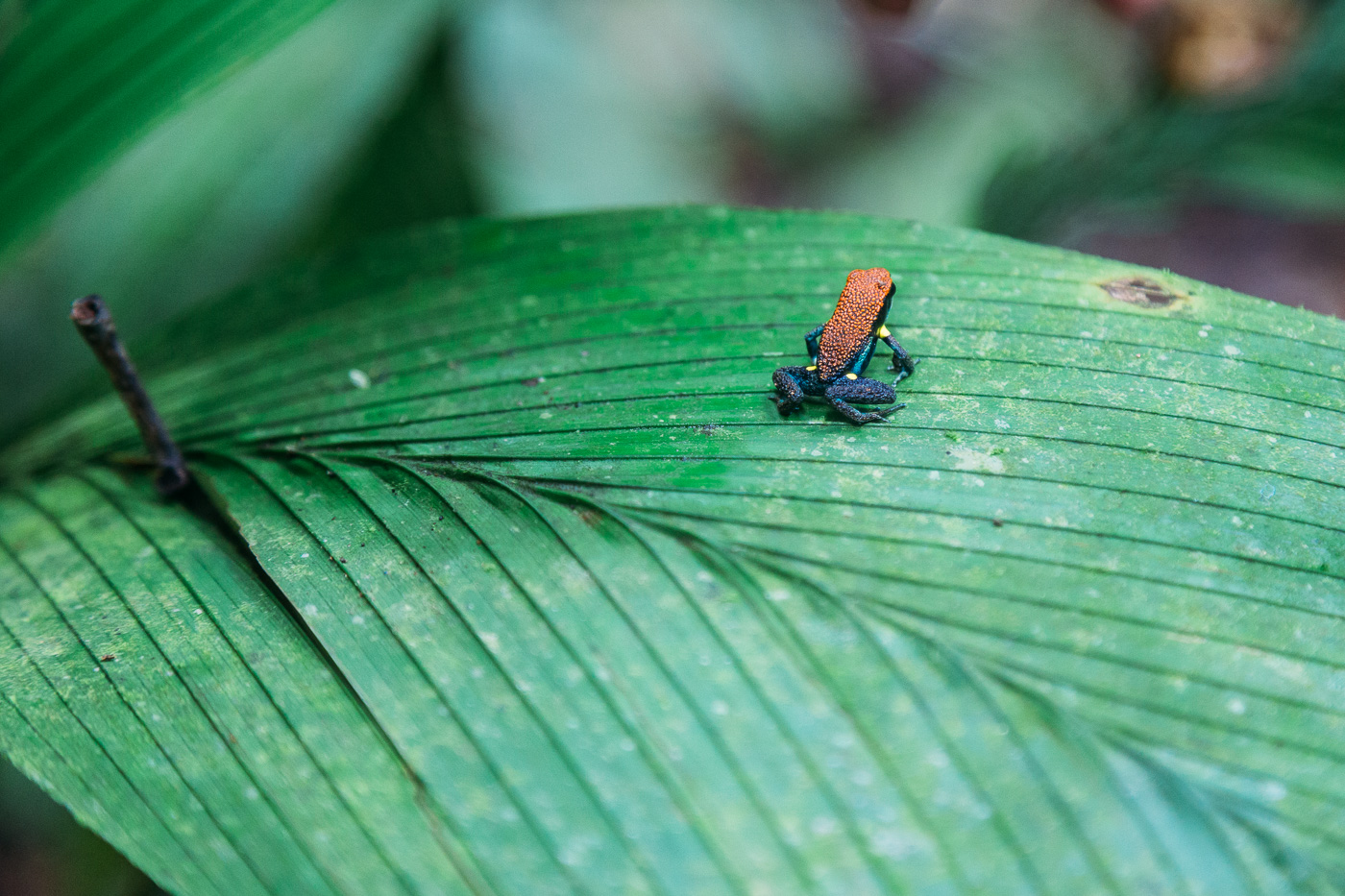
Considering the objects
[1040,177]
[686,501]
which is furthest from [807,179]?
[686,501]

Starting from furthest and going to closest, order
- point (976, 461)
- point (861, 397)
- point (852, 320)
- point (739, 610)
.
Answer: point (852, 320) → point (861, 397) → point (976, 461) → point (739, 610)

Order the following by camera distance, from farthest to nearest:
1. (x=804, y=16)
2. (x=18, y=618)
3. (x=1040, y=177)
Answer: (x=804, y=16) → (x=1040, y=177) → (x=18, y=618)

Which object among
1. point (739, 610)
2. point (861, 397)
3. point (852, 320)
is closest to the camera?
point (739, 610)

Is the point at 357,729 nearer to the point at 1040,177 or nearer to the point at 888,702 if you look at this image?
the point at 888,702

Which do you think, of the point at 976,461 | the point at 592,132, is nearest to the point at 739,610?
the point at 976,461

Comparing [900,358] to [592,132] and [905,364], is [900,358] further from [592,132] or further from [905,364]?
[592,132]

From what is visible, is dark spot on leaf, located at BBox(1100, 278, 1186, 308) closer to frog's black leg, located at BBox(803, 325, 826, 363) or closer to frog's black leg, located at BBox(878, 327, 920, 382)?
frog's black leg, located at BBox(878, 327, 920, 382)

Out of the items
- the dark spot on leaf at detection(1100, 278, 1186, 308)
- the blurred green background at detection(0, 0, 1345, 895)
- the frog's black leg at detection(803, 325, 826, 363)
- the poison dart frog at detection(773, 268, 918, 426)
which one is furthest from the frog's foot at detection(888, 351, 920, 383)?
the blurred green background at detection(0, 0, 1345, 895)
